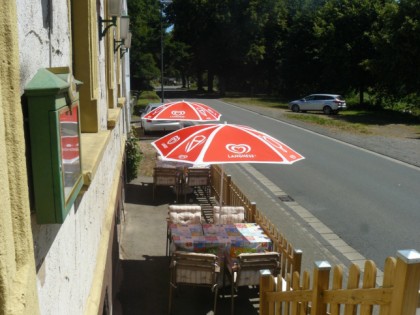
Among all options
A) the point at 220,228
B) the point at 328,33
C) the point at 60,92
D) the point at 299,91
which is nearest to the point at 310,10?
the point at 299,91

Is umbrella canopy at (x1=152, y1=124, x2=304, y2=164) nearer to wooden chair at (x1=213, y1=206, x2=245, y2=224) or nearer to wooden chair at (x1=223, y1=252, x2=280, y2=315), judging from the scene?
wooden chair at (x1=223, y1=252, x2=280, y2=315)

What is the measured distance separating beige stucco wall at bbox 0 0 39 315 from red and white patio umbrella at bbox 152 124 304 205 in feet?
15.4

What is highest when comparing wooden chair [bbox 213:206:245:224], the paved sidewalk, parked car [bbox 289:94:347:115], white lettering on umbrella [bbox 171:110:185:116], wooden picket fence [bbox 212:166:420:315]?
white lettering on umbrella [bbox 171:110:185:116]

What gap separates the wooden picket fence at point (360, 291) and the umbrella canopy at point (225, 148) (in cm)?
199

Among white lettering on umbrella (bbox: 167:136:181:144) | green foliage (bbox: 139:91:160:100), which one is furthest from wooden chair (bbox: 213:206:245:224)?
green foliage (bbox: 139:91:160:100)

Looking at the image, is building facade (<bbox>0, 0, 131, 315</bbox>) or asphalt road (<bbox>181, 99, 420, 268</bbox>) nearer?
building facade (<bbox>0, 0, 131, 315</bbox>)

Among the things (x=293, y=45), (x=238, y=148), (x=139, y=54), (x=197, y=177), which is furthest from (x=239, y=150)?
(x=293, y=45)

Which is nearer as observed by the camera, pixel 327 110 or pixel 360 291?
pixel 360 291

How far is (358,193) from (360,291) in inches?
360

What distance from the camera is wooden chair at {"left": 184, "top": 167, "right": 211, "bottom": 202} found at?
1091 cm

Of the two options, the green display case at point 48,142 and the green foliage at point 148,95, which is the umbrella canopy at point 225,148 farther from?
the green foliage at point 148,95

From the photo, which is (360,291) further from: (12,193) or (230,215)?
(230,215)

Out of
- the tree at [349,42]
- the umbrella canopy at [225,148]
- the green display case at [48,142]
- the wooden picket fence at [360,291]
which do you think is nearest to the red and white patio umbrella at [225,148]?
the umbrella canopy at [225,148]

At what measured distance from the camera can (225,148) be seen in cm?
648
